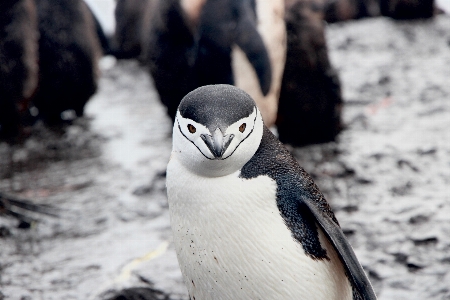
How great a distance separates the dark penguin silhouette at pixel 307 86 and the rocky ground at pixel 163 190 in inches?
6.0

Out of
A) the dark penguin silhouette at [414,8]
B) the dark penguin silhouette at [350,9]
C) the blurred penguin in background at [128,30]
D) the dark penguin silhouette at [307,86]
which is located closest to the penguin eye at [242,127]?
the dark penguin silhouette at [307,86]

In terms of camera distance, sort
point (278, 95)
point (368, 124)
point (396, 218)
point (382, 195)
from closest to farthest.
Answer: point (396, 218) → point (382, 195) → point (278, 95) → point (368, 124)

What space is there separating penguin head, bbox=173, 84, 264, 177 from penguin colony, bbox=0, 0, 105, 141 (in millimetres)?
3448

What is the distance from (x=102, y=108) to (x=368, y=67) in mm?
2508

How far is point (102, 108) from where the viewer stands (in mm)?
6137

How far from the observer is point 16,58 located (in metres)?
5.00

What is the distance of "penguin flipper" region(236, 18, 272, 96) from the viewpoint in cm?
401

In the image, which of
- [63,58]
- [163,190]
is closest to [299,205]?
[163,190]

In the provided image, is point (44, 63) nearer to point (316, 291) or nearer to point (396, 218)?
point (396, 218)

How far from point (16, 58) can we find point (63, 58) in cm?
59

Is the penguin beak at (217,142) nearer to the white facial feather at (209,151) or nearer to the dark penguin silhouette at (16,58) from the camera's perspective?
the white facial feather at (209,151)

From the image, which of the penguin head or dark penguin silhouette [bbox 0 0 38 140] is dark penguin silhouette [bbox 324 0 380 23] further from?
the penguin head

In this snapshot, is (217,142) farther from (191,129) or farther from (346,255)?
(346,255)

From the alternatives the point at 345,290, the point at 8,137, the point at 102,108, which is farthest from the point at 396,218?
the point at 102,108
